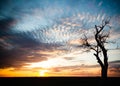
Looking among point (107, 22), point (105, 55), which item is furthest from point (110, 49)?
point (107, 22)

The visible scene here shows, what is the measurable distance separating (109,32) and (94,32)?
2320 millimetres

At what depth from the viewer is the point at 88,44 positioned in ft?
76.8

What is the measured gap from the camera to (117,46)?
72.5 feet

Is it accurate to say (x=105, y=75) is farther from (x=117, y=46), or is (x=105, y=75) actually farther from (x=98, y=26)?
(x=98, y=26)

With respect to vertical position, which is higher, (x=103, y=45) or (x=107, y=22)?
(x=107, y=22)

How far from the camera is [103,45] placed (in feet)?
72.5

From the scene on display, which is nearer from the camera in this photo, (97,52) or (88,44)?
(97,52)

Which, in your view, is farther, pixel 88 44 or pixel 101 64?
pixel 88 44

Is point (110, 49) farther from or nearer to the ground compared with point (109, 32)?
nearer to the ground
